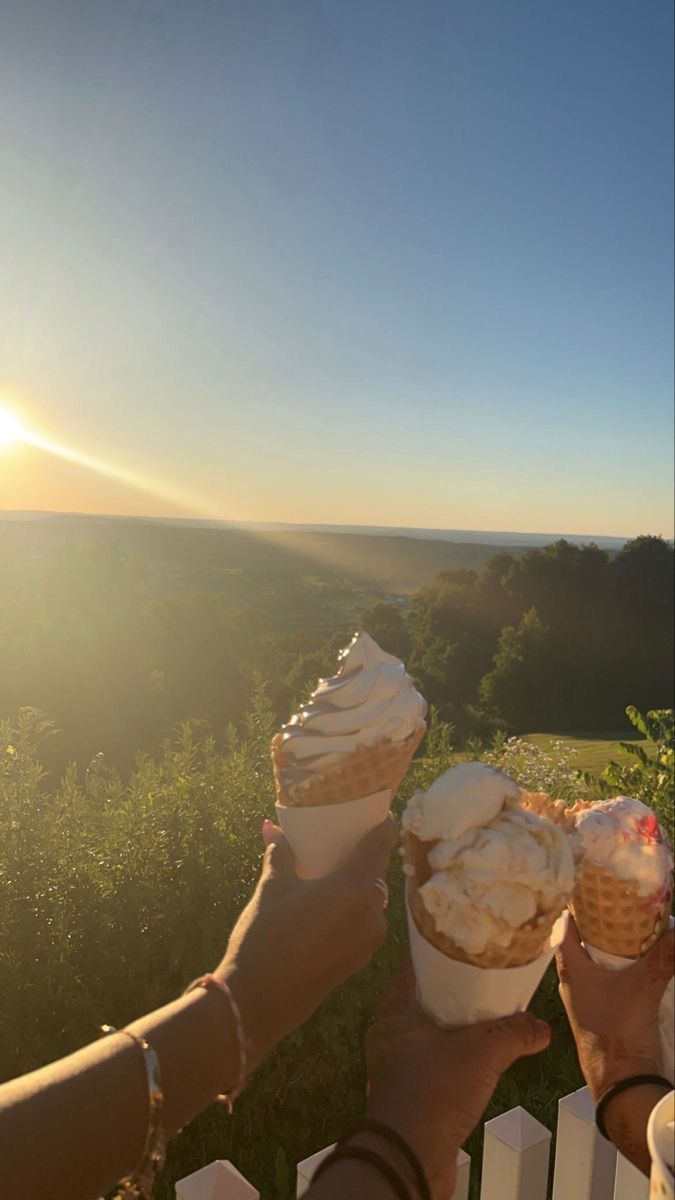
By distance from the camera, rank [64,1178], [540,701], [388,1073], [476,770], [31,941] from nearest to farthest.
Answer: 1. [64,1178]
2. [388,1073]
3. [476,770]
4. [31,941]
5. [540,701]

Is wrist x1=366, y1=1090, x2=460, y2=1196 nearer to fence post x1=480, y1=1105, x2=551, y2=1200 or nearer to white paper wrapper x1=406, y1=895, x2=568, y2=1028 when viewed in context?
white paper wrapper x1=406, y1=895, x2=568, y2=1028

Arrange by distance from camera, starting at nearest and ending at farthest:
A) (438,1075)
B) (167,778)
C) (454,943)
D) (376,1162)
Result: (376,1162)
(438,1075)
(454,943)
(167,778)

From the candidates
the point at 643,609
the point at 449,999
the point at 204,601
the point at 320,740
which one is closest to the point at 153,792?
the point at 320,740

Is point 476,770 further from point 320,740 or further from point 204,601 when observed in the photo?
point 204,601

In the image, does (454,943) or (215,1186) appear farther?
(215,1186)

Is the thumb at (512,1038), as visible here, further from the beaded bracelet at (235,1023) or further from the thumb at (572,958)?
the beaded bracelet at (235,1023)

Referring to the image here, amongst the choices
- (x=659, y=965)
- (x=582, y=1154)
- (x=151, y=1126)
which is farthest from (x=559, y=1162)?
(x=151, y=1126)

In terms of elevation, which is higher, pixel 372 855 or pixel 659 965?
pixel 372 855

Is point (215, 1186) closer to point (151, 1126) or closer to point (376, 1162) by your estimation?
point (151, 1126)

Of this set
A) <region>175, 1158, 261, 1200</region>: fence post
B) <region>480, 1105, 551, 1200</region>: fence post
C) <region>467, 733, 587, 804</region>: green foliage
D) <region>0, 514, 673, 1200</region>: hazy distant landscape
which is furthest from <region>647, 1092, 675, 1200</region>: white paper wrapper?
<region>467, 733, 587, 804</region>: green foliage
